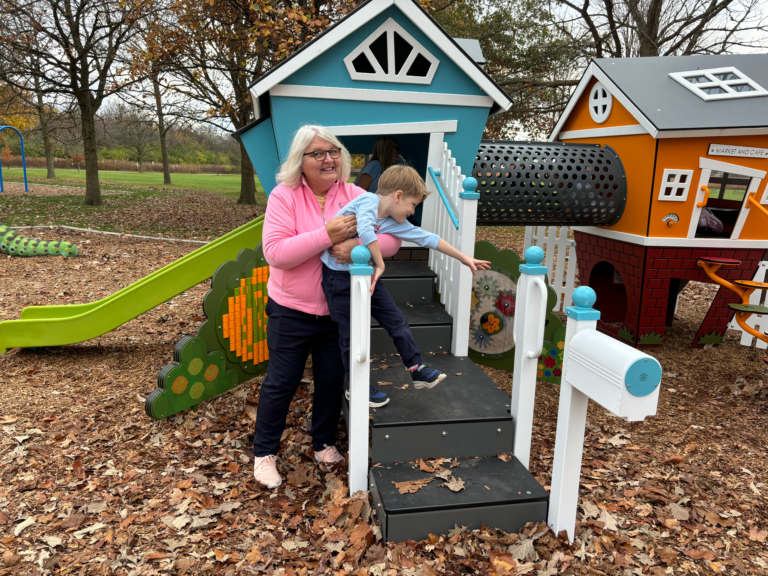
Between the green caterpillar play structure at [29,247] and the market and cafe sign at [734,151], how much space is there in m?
9.97

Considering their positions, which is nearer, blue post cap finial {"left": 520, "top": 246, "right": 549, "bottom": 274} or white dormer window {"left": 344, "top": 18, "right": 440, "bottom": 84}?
blue post cap finial {"left": 520, "top": 246, "right": 549, "bottom": 274}

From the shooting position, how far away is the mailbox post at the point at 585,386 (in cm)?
202

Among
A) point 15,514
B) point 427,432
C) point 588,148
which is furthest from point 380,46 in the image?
point 15,514

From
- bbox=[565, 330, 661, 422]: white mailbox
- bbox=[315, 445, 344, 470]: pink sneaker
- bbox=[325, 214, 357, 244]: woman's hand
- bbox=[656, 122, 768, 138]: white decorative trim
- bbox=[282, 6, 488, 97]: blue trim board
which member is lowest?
bbox=[315, 445, 344, 470]: pink sneaker

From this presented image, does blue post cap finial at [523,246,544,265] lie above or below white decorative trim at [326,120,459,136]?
below

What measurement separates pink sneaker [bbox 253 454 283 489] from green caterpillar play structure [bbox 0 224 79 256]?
7985 millimetres

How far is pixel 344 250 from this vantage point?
9.22 feet

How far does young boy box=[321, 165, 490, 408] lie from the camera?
282cm

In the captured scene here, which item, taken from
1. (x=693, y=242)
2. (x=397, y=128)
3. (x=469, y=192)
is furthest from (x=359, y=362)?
(x=693, y=242)

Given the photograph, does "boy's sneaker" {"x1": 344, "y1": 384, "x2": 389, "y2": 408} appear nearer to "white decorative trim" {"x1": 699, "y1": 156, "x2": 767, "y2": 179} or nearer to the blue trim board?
the blue trim board

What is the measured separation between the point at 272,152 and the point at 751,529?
4649mm

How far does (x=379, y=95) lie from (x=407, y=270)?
1.64 metres

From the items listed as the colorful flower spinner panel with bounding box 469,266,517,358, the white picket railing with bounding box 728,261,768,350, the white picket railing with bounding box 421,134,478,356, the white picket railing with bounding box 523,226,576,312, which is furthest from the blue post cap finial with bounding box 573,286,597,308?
the white picket railing with bounding box 728,261,768,350

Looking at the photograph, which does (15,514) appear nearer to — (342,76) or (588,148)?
(342,76)
